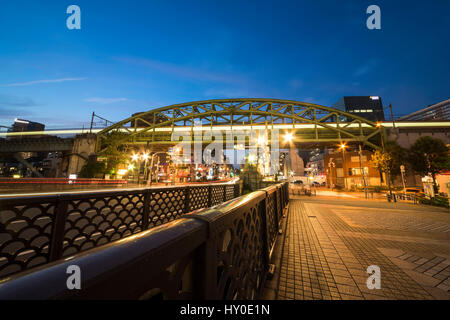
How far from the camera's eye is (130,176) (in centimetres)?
3919

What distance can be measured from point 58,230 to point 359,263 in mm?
5866

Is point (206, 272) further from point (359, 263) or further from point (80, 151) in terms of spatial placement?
point (80, 151)

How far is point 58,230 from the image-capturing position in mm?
2945

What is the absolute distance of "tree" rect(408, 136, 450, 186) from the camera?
826 inches

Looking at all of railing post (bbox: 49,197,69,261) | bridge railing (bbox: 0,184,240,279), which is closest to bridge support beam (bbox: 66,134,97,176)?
bridge railing (bbox: 0,184,240,279)

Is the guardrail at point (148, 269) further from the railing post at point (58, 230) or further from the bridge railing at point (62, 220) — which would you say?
the railing post at point (58, 230)

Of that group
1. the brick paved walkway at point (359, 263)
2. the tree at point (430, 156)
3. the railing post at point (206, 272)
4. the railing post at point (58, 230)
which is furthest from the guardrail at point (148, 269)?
the tree at point (430, 156)

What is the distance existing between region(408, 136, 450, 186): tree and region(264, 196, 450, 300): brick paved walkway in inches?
928

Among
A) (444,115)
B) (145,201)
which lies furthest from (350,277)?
(444,115)

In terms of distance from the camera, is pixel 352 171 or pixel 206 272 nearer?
pixel 206 272

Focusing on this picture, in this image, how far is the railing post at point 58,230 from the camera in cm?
285

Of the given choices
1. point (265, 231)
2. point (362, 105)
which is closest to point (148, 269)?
point (265, 231)
